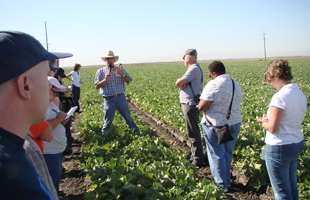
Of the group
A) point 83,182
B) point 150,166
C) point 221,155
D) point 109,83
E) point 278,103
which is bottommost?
point 83,182

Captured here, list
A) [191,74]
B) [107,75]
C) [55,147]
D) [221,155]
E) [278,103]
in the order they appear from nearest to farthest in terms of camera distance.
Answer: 1. [278,103]
2. [55,147]
3. [221,155]
4. [191,74]
5. [107,75]

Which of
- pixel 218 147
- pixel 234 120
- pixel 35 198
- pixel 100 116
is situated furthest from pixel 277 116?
pixel 100 116

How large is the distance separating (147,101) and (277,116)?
8.45m

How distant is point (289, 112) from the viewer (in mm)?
2486

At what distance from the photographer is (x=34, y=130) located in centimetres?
212

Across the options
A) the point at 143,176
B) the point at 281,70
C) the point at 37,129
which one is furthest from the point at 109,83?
the point at 281,70

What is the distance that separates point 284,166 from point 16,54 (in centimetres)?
299

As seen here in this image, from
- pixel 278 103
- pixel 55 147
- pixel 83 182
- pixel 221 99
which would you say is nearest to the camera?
pixel 278 103

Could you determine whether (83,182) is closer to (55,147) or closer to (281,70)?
(55,147)

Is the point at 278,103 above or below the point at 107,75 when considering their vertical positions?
below

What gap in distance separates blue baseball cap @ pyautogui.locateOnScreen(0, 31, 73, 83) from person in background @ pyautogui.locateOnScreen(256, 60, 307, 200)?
2.59 meters

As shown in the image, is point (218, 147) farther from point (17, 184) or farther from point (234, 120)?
point (17, 184)

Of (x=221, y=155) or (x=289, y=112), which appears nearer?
(x=289, y=112)

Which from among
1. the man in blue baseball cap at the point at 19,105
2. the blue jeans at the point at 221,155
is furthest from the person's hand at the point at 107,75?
the man in blue baseball cap at the point at 19,105
